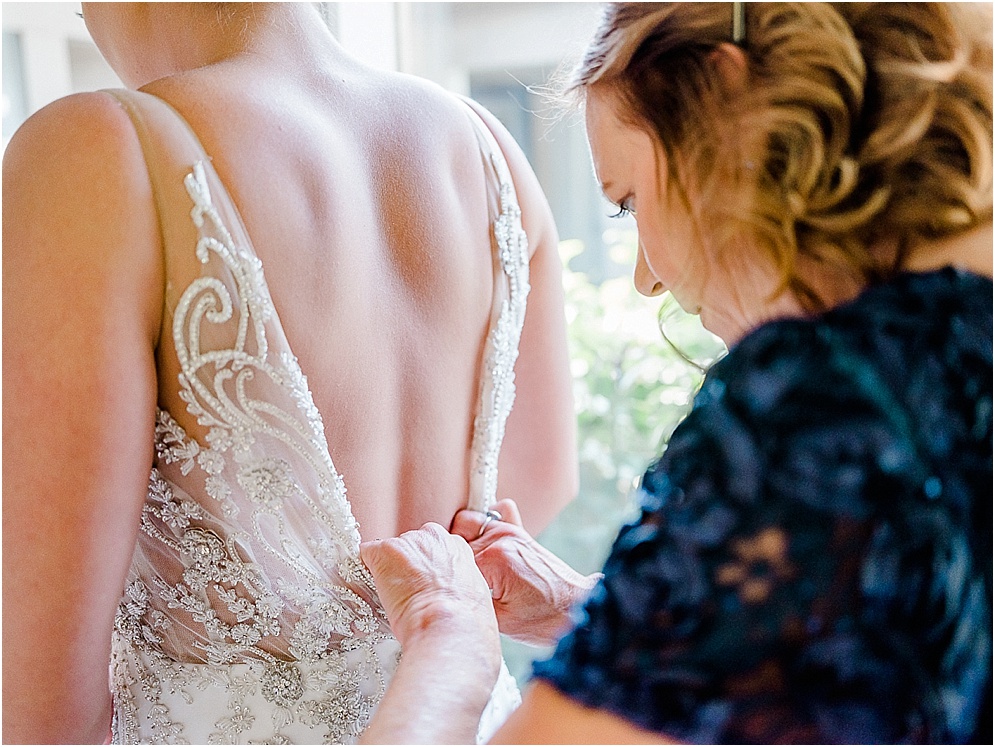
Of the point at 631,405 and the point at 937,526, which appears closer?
the point at 937,526

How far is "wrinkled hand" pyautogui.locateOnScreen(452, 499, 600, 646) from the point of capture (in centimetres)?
114

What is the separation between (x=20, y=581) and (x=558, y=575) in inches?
24.1

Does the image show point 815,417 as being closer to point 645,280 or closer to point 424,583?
point 645,280

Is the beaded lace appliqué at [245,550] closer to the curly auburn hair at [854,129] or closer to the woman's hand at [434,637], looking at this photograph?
the woman's hand at [434,637]

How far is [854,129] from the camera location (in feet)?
2.16

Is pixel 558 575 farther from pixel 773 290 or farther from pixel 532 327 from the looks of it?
pixel 773 290

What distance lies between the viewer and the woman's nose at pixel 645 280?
2.93 ft

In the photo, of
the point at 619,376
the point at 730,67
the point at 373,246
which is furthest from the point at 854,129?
the point at 619,376

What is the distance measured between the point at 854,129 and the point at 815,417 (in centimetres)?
23

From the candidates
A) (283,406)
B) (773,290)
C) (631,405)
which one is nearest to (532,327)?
(283,406)

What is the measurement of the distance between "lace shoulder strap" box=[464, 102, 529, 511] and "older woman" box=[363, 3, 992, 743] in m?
0.40

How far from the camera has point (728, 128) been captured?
0.68m

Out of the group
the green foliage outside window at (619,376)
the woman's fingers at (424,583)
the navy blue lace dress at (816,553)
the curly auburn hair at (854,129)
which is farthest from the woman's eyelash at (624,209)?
the green foliage outside window at (619,376)

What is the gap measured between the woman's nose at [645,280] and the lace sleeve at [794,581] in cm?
30
